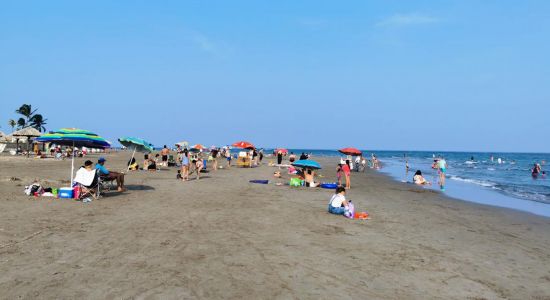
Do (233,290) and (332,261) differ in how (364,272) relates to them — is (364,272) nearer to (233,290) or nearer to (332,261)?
(332,261)

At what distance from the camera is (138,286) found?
495 centimetres

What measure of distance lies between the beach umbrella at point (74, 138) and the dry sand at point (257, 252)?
6.79ft

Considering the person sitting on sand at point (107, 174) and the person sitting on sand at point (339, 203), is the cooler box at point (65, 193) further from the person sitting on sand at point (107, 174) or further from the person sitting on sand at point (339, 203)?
the person sitting on sand at point (339, 203)

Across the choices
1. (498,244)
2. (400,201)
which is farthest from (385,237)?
(400,201)

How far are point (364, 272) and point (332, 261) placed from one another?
66 cm

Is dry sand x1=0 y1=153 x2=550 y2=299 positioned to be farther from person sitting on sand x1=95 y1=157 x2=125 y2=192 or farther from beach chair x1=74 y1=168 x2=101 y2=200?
person sitting on sand x1=95 y1=157 x2=125 y2=192

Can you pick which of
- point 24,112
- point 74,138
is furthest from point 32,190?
point 24,112

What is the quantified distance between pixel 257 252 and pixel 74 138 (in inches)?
349

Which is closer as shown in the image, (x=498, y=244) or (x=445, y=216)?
(x=498, y=244)

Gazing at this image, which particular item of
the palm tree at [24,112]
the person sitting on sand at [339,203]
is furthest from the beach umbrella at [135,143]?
the palm tree at [24,112]

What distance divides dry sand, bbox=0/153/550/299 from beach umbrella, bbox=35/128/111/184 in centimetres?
207

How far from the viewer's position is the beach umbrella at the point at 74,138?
494 inches

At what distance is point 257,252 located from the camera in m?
6.79

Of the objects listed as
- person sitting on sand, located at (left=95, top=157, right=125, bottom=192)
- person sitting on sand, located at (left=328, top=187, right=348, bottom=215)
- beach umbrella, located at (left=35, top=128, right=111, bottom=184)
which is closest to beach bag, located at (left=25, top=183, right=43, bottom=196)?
beach umbrella, located at (left=35, top=128, right=111, bottom=184)
